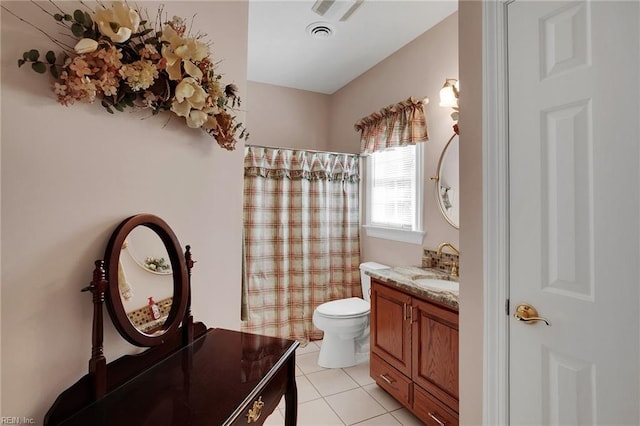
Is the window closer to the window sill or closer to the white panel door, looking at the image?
the window sill

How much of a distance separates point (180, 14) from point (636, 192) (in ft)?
5.25

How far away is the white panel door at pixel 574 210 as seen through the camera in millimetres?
935

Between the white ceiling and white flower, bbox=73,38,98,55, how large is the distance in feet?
5.40

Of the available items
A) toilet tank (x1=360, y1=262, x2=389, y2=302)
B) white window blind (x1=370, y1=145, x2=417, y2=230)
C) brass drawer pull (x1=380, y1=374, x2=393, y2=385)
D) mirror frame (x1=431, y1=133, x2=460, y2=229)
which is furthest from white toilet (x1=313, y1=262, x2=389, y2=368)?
mirror frame (x1=431, y1=133, x2=460, y2=229)

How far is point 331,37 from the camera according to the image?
2.62 meters

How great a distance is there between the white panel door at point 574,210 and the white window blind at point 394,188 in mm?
1537

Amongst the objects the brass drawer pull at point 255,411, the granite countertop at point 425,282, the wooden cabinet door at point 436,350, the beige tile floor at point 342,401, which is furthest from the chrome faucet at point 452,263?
the brass drawer pull at point 255,411

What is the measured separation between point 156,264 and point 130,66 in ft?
2.06

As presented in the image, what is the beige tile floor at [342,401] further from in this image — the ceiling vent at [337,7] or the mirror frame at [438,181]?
the ceiling vent at [337,7]

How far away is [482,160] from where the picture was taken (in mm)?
1292

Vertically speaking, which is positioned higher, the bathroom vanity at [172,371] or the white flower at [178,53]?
the white flower at [178,53]

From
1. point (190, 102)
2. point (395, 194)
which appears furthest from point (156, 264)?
point (395, 194)

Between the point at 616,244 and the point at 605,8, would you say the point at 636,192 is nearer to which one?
the point at 616,244

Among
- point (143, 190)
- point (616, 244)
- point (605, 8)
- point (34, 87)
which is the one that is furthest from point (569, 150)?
point (34, 87)
